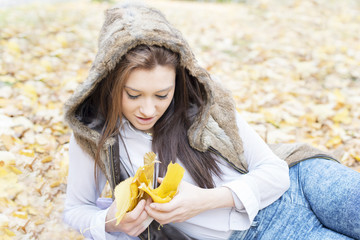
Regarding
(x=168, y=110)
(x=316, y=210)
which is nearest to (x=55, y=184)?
(x=168, y=110)

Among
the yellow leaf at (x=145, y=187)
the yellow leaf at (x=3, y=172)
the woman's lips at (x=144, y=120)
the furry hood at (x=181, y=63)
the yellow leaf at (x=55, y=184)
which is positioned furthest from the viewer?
the yellow leaf at (x=55, y=184)

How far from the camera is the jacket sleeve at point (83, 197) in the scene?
158 cm

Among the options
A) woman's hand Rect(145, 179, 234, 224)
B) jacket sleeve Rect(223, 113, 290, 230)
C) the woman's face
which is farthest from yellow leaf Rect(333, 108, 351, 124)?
the woman's face

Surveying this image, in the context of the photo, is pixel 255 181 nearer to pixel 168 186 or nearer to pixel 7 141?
pixel 168 186

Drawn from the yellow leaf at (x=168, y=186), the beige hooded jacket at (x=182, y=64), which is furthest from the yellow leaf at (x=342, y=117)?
the yellow leaf at (x=168, y=186)

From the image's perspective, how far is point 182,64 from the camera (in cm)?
158

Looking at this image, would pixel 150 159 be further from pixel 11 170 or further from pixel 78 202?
pixel 11 170

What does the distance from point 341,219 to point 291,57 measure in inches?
127

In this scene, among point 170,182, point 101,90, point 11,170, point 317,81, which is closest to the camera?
point 170,182

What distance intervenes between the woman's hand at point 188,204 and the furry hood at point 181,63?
0.75 feet

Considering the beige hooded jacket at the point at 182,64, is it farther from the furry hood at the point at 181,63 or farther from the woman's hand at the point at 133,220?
the woman's hand at the point at 133,220

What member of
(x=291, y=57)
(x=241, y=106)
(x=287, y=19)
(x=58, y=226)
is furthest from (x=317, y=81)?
(x=58, y=226)

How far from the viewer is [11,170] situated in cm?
230

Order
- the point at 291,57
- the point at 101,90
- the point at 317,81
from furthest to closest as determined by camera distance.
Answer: the point at 291,57
the point at 317,81
the point at 101,90
